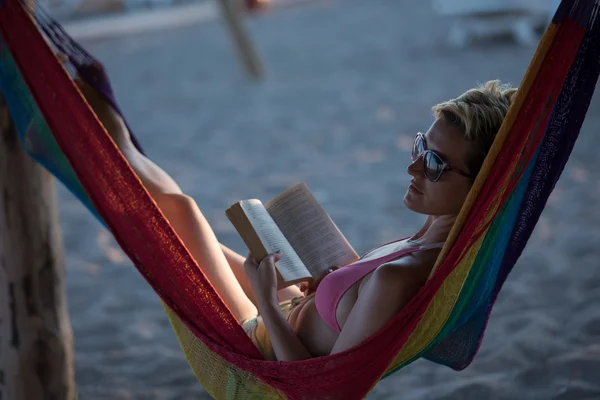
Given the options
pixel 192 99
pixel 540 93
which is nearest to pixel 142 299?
pixel 540 93

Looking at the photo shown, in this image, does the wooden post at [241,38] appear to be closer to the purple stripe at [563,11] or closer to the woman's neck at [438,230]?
the woman's neck at [438,230]

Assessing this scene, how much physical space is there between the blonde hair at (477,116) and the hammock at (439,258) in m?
0.06

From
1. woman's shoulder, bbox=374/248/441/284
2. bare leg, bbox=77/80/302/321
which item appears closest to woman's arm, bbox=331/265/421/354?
woman's shoulder, bbox=374/248/441/284

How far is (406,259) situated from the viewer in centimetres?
136

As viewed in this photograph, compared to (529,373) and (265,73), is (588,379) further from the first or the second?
(265,73)

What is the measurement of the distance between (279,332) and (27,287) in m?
0.65

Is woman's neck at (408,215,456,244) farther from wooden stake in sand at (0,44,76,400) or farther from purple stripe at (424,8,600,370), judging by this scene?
wooden stake in sand at (0,44,76,400)

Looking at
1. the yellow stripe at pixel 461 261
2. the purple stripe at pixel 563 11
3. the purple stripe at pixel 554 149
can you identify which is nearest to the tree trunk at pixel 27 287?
the yellow stripe at pixel 461 261

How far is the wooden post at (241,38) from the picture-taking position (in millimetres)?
5801

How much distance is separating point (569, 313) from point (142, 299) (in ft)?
4.71

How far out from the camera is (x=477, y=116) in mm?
1324

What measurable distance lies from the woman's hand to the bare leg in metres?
0.27

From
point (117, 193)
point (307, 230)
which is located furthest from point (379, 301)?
point (117, 193)

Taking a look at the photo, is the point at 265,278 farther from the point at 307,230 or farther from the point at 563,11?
the point at 563,11
